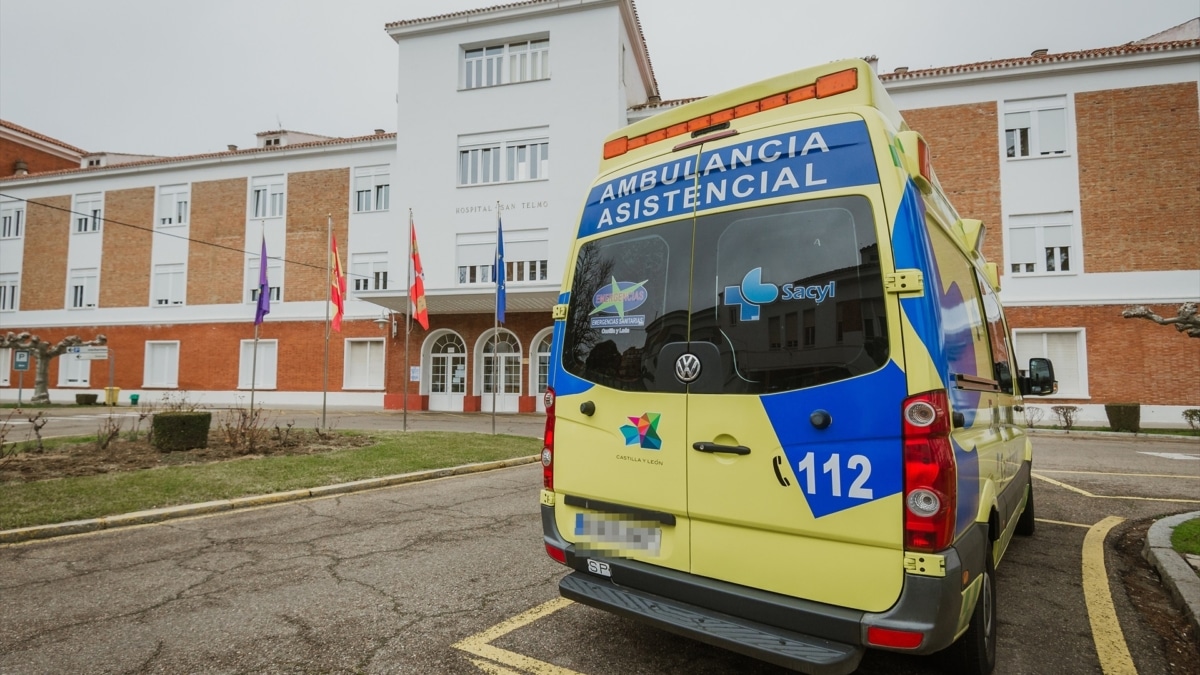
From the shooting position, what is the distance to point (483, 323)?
24.2 m

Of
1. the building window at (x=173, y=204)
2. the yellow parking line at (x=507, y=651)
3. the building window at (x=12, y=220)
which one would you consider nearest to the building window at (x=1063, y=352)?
the yellow parking line at (x=507, y=651)

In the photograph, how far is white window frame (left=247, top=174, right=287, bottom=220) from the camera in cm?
2772

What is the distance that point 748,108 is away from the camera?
301 cm

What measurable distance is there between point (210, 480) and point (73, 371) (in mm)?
30832

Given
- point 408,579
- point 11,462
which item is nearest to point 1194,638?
point 408,579

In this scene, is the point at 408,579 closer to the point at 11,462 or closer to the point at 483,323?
the point at 11,462

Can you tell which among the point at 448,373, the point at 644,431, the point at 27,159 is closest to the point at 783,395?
the point at 644,431

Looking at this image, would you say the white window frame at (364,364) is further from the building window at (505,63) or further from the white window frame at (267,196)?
the building window at (505,63)

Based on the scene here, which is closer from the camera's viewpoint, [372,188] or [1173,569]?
[1173,569]

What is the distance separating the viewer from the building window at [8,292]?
32000 mm

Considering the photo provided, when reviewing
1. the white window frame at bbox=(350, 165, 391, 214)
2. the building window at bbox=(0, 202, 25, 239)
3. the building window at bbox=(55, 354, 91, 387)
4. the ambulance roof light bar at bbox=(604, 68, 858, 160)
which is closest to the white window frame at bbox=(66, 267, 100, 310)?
the building window at bbox=(55, 354, 91, 387)

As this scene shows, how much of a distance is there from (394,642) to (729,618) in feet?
5.94

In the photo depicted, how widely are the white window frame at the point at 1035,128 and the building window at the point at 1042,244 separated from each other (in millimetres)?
2109

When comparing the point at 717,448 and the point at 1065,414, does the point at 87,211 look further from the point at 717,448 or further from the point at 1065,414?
the point at 1065,414
